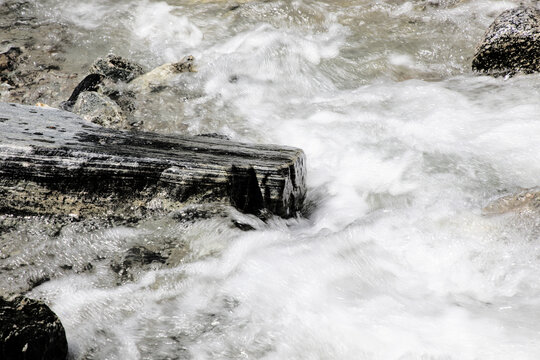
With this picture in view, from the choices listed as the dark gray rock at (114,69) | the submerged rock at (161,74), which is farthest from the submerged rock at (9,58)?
the submerged rock at (161,74)

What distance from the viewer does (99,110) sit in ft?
16.6

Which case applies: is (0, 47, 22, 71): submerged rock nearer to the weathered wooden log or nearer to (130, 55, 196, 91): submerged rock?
(130, 55, 196, 91): submerged rock

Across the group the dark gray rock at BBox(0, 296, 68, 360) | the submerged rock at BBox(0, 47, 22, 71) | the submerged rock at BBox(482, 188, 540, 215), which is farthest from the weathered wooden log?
the submerged rock at BBox(0, 47, 22, 71)

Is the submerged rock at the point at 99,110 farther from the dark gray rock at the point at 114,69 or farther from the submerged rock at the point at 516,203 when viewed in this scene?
the submerged rock at the point at 516,203

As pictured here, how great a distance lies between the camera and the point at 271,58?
6.36 metres

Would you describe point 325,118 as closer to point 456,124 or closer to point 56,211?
point 456,124

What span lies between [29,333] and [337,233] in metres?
2.07

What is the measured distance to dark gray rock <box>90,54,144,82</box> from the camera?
19.2 feet

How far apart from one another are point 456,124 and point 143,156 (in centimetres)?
346

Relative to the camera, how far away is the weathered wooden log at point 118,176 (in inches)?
123

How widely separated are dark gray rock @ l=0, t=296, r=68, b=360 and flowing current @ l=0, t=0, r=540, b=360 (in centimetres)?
25

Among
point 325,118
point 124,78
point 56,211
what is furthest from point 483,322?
point 124,78

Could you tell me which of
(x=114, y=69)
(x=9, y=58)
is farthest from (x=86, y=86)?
(x=9, y=58)

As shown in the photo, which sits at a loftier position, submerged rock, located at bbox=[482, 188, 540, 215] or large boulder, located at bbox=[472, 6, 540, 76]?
large boulder, located at bbox=[472, 6, 540, 76]
